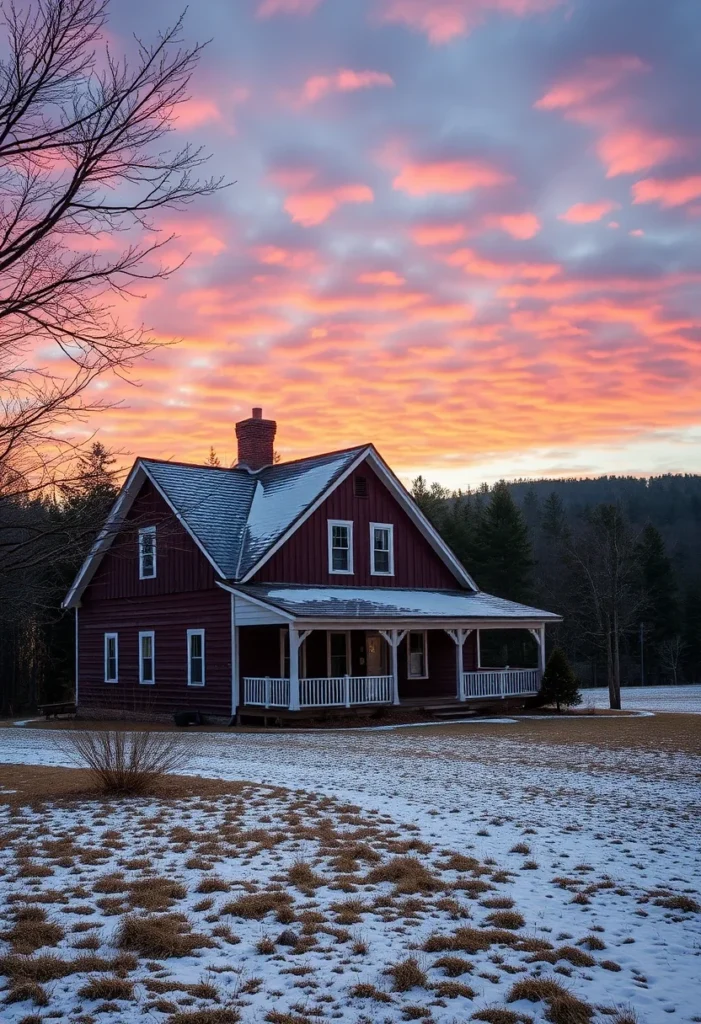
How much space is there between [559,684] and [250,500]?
1100 cm

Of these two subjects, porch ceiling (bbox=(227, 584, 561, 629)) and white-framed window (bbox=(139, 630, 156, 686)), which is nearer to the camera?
porch ceiling (bbox=(227, 584, 561, 629))

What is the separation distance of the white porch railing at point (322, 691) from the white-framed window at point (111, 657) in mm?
7284

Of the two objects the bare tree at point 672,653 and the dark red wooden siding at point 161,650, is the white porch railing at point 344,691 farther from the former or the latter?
the bare tree at point 672,653

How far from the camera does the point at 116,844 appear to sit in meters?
8.82

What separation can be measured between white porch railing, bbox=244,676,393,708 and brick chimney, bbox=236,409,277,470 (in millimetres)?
9865

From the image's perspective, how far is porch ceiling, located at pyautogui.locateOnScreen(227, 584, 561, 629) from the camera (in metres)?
23.9

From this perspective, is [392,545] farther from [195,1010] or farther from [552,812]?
[195,1010]

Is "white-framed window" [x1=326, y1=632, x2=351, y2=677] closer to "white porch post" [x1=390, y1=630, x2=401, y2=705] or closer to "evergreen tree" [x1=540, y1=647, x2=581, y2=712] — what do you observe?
"white porch post" [x1=390, y1=630, x2=401, y2=705]

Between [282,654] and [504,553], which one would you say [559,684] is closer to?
[282,654]

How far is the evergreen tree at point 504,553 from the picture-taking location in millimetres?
61969

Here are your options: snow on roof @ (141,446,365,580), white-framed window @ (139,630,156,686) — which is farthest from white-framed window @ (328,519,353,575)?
white-framed window @ (139,630,156,686)

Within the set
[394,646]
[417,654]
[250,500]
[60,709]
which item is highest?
[250,500]

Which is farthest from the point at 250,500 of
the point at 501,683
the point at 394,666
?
the point at 501,683

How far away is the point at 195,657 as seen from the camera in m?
27.3
